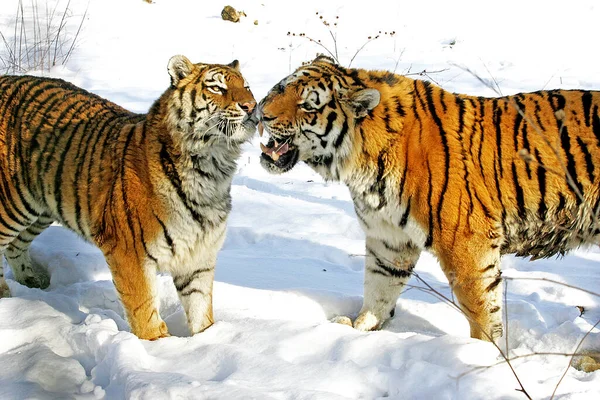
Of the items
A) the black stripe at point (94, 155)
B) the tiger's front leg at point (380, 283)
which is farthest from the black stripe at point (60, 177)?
the tiger's front leg at point (380, 283)

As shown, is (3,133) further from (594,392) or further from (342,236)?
(594,392)

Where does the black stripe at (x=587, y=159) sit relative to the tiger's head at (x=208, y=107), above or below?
below

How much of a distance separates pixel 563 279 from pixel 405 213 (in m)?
1.78

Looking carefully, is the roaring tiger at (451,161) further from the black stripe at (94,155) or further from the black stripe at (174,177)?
the black stripe at (94,155)

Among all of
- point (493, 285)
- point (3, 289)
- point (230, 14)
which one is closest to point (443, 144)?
point (493, 285)

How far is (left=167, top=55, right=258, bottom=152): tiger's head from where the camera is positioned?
3312mm

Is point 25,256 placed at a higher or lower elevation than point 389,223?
lower

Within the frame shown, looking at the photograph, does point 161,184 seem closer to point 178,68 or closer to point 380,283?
point 178,68

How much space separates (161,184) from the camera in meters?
3.30

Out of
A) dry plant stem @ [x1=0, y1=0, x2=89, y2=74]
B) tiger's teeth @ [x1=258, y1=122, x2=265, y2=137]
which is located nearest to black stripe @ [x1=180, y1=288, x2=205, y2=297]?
tiger's teeth @ [x1=258, y1=122, x2=265, y2=137]

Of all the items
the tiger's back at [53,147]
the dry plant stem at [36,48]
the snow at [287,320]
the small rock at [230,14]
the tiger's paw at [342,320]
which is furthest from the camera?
the small rock at [230,14]

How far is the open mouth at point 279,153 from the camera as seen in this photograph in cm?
347

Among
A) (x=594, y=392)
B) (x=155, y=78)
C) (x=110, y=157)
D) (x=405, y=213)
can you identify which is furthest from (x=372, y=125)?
(x=155, y=78)

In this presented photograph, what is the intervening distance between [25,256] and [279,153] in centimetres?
193
